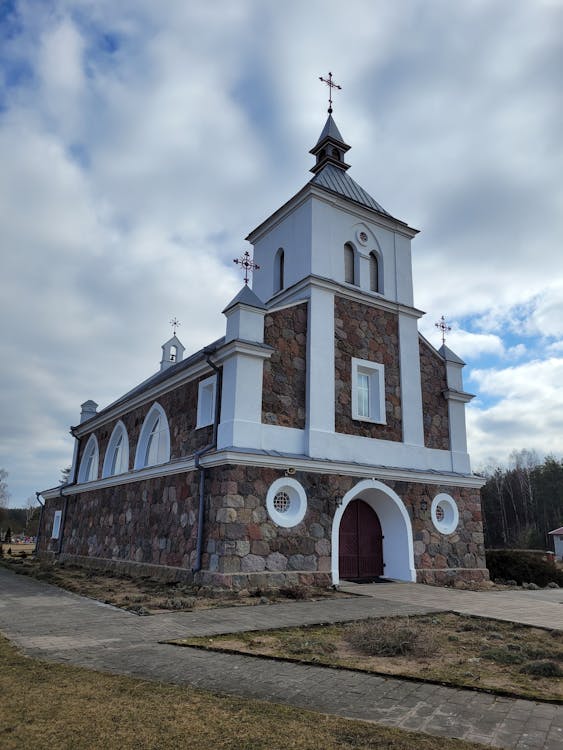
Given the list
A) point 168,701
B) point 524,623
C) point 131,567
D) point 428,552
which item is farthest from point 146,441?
point 168,701

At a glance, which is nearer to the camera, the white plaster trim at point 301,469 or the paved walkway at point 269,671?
the paved walkway at point 269,671

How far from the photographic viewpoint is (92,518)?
21.3 meters

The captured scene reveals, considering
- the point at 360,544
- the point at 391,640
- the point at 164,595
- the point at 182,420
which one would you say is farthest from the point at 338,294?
the point at 391,640

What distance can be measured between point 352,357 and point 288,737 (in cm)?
1237

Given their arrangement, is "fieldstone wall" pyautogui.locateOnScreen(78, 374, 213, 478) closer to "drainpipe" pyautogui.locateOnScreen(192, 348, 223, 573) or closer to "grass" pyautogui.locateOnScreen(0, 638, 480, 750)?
"drainpipe" pyautogui.locateOnScreen(192, 348, 223, 573)

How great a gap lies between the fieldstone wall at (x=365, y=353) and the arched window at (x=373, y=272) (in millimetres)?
946

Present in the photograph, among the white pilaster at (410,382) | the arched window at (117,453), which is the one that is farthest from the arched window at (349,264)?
the arched window at (117,453)

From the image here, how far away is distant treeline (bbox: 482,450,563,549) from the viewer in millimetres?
53250

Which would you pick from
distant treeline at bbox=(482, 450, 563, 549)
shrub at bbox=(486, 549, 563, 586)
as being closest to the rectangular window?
shrub at bbox=(486, 549, 563, 586)

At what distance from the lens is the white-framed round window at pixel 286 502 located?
12.8 meters

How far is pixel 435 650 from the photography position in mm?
6523

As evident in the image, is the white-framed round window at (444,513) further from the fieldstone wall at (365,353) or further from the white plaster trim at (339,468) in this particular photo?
the fieldstone wall at (365,353)

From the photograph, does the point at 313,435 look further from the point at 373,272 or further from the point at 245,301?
the point at 373,272

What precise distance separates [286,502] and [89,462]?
14.9 m
